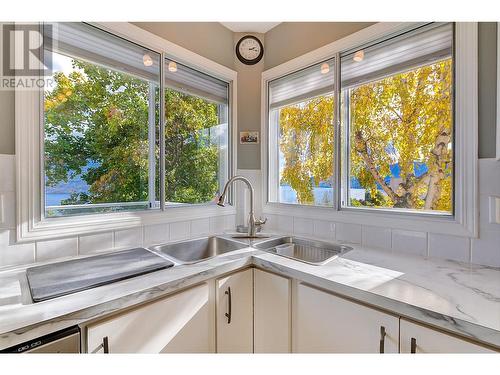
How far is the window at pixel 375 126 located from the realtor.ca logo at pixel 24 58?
1.53 m

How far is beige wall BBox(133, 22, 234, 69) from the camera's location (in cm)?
164

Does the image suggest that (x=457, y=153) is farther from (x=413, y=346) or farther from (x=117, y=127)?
(x=117, y=127)

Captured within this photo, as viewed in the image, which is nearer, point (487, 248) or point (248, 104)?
point (487, 248)

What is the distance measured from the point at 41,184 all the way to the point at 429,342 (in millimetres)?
1703

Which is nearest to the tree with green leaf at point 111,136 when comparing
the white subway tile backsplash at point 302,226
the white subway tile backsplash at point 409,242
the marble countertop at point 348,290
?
the marble countertop at point 348,290

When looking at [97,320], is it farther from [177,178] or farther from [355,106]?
[355,106]

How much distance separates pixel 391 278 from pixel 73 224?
151cm

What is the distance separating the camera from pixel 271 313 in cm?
118

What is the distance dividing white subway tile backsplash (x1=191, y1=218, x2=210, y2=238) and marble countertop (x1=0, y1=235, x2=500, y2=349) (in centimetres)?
60

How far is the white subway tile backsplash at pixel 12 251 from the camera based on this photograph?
3.47 ft

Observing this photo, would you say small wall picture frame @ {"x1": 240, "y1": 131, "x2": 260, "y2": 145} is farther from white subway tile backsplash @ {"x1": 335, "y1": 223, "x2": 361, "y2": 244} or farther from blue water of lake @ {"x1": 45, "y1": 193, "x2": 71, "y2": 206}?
blue water of lake @ {"x1": 45, "y1": 193, "x2": 71, "y2": 206}

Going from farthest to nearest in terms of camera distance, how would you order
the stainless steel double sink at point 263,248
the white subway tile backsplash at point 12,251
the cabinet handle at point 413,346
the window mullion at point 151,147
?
the window mullion at point 151,147 < the stainless steel double sink at point 263,248 < the white subway tile backsplash at point 12,251 < the cabinet handle at point 413,346

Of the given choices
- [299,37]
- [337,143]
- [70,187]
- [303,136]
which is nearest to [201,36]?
[299,37]

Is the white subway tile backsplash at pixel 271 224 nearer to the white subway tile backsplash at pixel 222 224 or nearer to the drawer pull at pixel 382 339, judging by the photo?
the white subway tile backsplash at pixel 222 224
